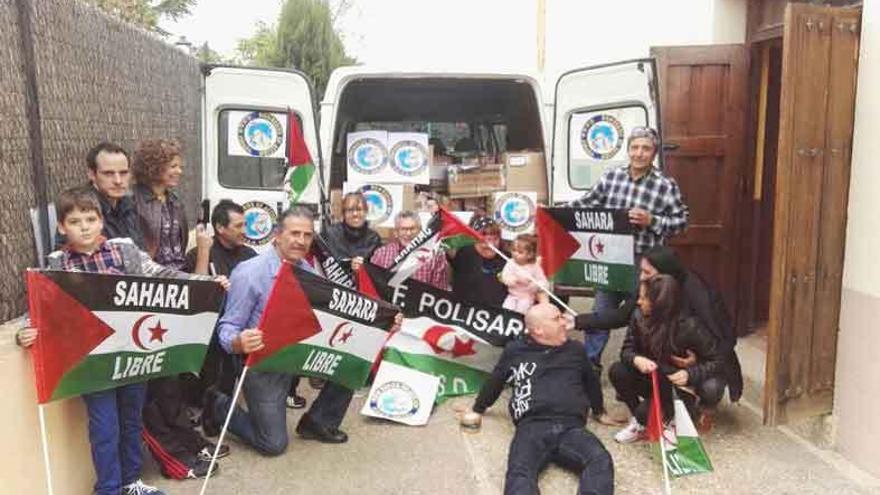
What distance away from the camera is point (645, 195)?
4785 millimetres

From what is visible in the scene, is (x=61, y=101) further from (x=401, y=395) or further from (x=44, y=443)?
(x=401, y=395)

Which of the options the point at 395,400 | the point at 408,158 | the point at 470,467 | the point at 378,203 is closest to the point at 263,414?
the point at 395,400

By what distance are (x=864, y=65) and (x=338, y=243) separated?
3277 millimetres

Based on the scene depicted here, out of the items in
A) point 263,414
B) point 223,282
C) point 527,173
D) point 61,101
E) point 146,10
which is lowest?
point 263,414

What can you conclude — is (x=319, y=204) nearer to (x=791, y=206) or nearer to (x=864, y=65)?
(x=791, y=206)

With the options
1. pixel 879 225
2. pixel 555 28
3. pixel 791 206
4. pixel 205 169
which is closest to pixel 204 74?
pixel 205 169

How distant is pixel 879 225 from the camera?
3.80 m

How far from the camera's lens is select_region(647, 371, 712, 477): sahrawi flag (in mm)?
3871

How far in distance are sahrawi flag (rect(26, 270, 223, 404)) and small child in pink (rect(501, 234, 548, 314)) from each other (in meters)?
2.26

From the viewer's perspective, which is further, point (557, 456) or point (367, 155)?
point (367, 155)

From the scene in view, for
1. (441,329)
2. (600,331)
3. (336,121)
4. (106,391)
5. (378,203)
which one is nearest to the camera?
(106,391)

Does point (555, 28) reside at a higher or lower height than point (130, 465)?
higher

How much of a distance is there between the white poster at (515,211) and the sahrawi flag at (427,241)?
886mm

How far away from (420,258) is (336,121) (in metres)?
1.47
